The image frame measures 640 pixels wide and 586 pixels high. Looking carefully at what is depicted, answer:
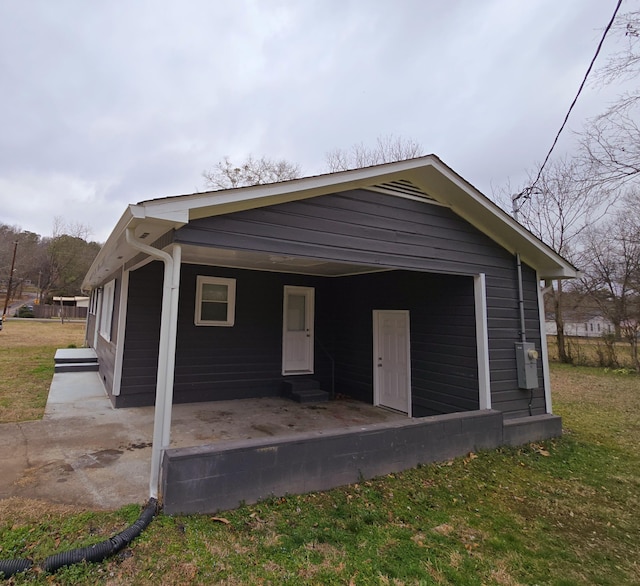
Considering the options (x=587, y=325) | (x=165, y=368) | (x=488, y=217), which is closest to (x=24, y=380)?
(x=165, y=368)

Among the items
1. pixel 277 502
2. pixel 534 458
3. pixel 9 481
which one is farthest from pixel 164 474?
pixel 534 458

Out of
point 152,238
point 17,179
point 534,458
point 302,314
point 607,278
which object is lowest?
point 534,458

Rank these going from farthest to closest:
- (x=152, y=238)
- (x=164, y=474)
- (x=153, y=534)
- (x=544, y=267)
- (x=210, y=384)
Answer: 1. (x=210, y=384)
2. (x=544, y=267)
3. (x=152, y=238)
4. (x=164, y=474)
5. (x=153, y=534)

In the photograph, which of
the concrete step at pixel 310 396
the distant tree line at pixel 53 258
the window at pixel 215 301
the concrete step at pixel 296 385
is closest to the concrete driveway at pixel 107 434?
the concrete step at pixel 310 396

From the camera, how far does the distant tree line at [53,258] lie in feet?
132

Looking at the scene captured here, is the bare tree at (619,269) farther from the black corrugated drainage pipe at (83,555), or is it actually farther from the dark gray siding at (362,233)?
the black corrugated drainage pipe at (83,555)

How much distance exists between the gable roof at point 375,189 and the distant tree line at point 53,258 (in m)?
42.2

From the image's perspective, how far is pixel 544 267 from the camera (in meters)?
5.81

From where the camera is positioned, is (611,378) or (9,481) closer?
(9,481)

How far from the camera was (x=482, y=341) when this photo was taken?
5051 millimetres

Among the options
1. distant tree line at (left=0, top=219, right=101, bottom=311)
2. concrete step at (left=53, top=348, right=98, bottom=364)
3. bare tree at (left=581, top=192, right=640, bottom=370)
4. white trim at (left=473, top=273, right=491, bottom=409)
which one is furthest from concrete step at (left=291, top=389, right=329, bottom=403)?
distant tree line at (left=0, top=219, right=101, bottom=311)

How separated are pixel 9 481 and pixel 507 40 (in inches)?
296

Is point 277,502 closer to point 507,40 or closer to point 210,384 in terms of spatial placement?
point 210,384

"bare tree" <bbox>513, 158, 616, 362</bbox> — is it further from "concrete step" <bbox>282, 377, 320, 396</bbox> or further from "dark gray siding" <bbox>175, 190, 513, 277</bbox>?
"concrete step" <bbox>282, 377, 320, 396</bbox>
